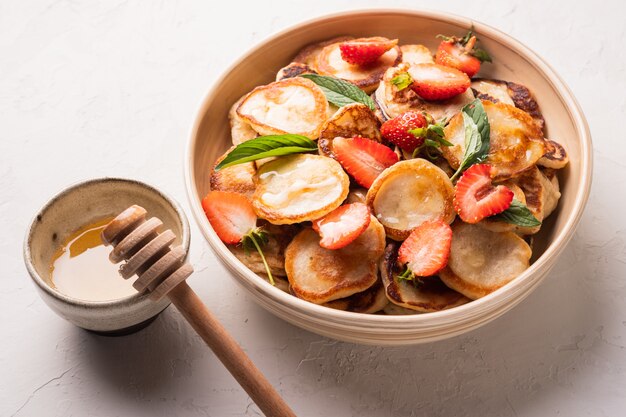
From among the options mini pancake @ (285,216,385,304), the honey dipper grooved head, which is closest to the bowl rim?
the honey dipper grooved head

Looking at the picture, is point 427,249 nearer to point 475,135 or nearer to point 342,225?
point 342,225

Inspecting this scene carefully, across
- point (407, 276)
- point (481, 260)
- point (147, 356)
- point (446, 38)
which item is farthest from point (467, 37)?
point (147, 356)

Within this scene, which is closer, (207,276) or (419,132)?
(419,132)

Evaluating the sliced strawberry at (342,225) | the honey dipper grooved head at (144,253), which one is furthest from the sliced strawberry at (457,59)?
the honey dipper grooved head at (144,253)

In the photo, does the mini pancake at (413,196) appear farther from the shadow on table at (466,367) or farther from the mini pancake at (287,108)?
the shadow on table at (466,367)

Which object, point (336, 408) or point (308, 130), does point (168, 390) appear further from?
point (308, 130)

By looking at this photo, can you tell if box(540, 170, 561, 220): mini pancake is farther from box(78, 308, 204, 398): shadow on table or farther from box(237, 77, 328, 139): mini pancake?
box(78, 308, 204, 398): shadow on table
